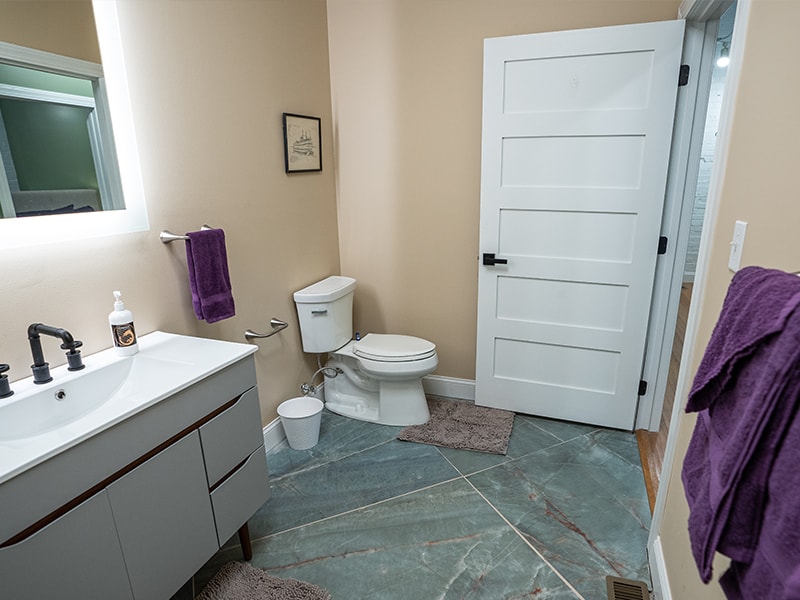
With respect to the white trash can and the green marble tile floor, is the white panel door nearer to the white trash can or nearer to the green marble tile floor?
the green marble tile floor

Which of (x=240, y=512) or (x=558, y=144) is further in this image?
(x=558, y=144)

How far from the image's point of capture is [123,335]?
5.29 ft

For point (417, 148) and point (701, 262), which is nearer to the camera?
point (701, 262)

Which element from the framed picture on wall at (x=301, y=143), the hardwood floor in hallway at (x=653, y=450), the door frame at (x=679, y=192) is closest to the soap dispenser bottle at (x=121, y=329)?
the framed picture on wall at (x=301, y=143)

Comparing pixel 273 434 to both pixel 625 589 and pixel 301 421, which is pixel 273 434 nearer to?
pixel 301 421

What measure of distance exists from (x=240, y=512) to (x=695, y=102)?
264cm

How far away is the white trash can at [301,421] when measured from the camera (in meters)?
2.56

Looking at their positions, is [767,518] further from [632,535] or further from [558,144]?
[558,144]

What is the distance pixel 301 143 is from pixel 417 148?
671 mm

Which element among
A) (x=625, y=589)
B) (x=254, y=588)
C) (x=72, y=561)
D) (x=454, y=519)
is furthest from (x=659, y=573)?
(x=72, y=561)

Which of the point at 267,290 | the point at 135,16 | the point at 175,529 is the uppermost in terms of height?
the point at 135,16

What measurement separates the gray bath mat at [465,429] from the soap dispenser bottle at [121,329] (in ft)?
5.07

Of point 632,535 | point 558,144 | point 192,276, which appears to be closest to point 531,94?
point 558,144

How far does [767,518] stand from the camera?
692mm
